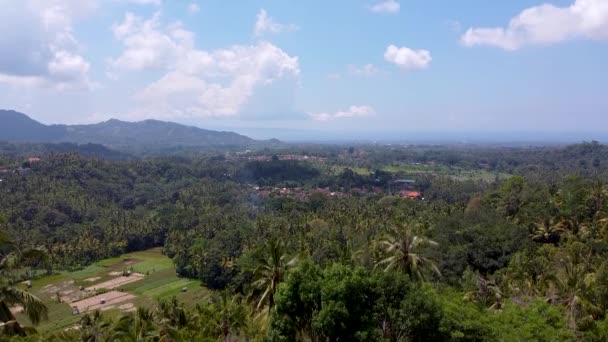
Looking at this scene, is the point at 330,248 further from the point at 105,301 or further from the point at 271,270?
the point at 271,270

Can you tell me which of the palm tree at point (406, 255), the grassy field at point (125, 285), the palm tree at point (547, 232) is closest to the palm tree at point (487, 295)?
the palm tree at point (406, 255)

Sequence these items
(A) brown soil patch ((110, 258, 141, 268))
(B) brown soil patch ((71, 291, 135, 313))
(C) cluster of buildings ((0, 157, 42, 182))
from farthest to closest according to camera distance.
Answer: (C) cluster of buildings ((0, 157, 42, 182)) → (A) brown soil patch ((110, 258, 141, 268)) → (B) brown soil patch ((71, 291, 135, 313))

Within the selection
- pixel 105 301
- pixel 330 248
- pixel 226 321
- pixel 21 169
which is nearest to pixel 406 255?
pixel 226 321

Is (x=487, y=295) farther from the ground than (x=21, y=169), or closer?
closer

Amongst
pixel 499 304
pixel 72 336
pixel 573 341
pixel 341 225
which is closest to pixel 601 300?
pixel 499 304

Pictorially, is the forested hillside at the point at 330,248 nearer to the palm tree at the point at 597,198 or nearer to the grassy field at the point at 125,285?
the palm tree at the point at 597,198

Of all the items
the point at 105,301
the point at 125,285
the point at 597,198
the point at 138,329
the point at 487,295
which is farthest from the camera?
the point at 125,285

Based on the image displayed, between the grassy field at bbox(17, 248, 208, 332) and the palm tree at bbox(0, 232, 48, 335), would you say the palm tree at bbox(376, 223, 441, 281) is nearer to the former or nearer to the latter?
the palm tree at bbox(0, 232, 48, 335)

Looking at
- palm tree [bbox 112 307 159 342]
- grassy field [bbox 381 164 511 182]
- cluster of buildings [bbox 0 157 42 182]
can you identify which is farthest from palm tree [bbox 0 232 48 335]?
grassy field [bbox 381 164 511 182]
